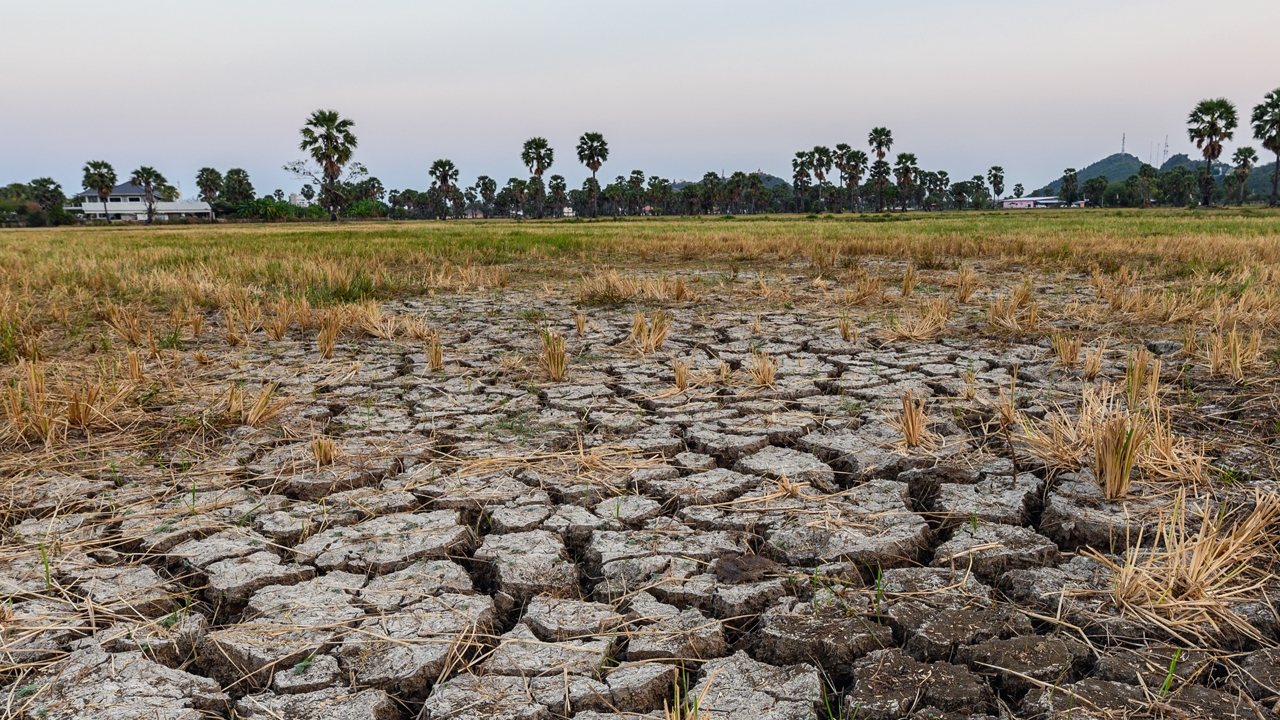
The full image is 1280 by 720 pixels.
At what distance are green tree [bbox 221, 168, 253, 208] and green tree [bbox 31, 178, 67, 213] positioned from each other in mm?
16646

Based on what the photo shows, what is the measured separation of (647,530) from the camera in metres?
2.71

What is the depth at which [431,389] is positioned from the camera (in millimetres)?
4676

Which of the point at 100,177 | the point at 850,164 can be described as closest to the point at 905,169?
the point at 850,164

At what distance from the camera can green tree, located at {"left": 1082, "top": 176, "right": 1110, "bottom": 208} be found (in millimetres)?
111500

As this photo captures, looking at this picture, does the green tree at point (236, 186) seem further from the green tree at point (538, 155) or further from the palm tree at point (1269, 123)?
the palm tree at point (1269, 123)

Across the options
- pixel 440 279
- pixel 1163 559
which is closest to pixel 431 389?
pixel 1163 559

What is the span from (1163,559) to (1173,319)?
4.88m

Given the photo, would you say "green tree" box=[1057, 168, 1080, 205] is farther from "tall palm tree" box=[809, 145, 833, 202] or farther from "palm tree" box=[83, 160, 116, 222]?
"palm tree" box=[83, 160, 116, 222]

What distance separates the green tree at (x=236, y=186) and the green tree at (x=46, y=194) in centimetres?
1665

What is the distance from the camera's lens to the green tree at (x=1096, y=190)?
11150cm

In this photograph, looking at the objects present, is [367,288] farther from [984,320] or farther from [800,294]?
[984,320]

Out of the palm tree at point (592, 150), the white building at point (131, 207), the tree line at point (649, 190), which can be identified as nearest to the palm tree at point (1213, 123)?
the tree line at point (649, 190)

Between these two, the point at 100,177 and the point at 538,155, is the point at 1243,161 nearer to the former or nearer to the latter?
the point at 538,155

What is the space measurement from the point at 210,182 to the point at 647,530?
11087cm
